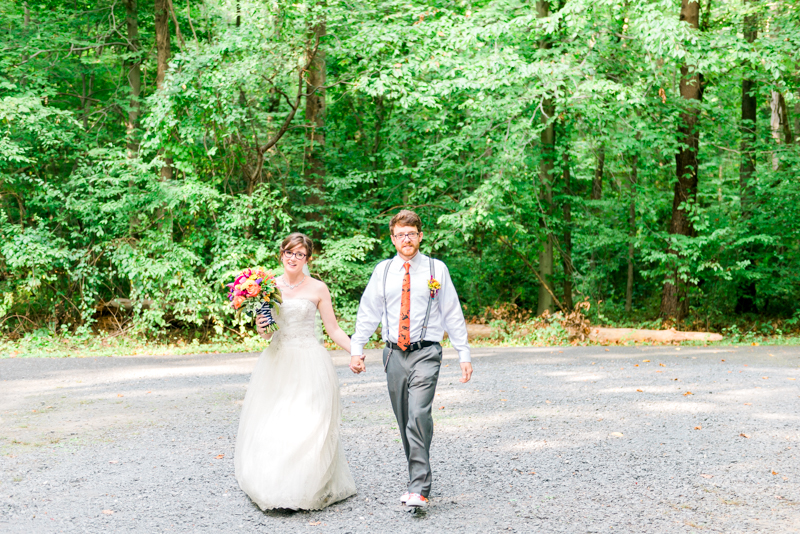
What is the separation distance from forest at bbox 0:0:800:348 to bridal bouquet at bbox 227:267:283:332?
8.47 meters

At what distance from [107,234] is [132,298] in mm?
1527

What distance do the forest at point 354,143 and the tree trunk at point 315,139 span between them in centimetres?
6

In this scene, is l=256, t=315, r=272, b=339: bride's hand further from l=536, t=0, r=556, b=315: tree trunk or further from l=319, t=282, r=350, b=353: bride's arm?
l=536, t=0, r=556, b=315: tree trunk

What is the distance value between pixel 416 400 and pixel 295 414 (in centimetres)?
82

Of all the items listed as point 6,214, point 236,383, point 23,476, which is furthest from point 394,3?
point 23,476

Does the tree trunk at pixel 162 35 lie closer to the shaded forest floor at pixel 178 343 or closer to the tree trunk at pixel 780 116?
the shaded forest floor at pixel 178 343

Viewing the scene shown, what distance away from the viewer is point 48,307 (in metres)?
14.4

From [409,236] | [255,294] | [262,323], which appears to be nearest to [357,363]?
[262,323]

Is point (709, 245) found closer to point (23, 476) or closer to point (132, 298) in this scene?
point (132, 298)

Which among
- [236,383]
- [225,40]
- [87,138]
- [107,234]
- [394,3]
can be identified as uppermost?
[394,3]

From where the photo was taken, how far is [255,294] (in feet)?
13.5

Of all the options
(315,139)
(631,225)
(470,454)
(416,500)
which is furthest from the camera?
(631,225)

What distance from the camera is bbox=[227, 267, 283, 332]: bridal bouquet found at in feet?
13.5

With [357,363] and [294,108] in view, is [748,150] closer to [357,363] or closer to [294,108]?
[294,108]
